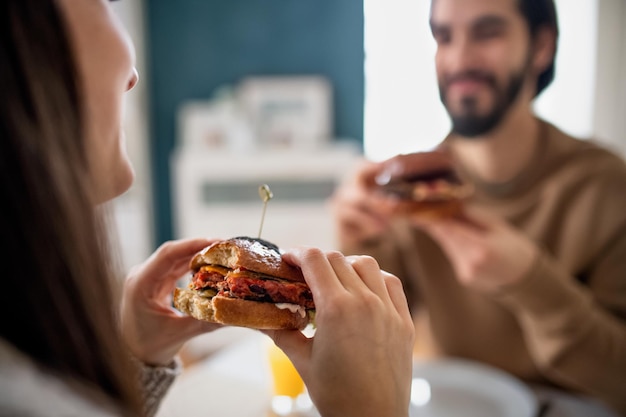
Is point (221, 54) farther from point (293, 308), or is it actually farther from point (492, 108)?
point (293, 308)

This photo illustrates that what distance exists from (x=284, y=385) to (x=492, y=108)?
548 millimetres

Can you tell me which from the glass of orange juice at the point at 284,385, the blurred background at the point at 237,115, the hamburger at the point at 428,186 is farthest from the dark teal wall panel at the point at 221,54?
the glass of orange juice at the point at 284,385

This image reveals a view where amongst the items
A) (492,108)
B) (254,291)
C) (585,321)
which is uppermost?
(492,108)

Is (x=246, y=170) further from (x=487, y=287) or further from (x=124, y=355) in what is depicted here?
(x=124, y=355)

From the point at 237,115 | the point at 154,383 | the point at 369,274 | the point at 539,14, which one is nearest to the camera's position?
the point at 369,274

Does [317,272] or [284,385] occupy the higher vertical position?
[317,272]

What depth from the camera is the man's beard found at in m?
0.73

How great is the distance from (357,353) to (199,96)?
2639 millimetres

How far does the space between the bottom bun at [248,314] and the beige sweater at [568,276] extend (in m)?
0.54

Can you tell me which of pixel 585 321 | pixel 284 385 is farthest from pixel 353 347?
pixel 585 321

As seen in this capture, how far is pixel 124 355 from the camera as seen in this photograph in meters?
0.39

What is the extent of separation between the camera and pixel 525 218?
92cm

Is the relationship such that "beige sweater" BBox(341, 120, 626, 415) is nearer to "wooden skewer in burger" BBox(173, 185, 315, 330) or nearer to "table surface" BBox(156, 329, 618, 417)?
"table surface" BBox(156, 329, 618, 417)

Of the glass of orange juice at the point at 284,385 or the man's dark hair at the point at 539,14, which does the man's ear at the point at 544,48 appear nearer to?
the man's dark hair at the point at 539,14
